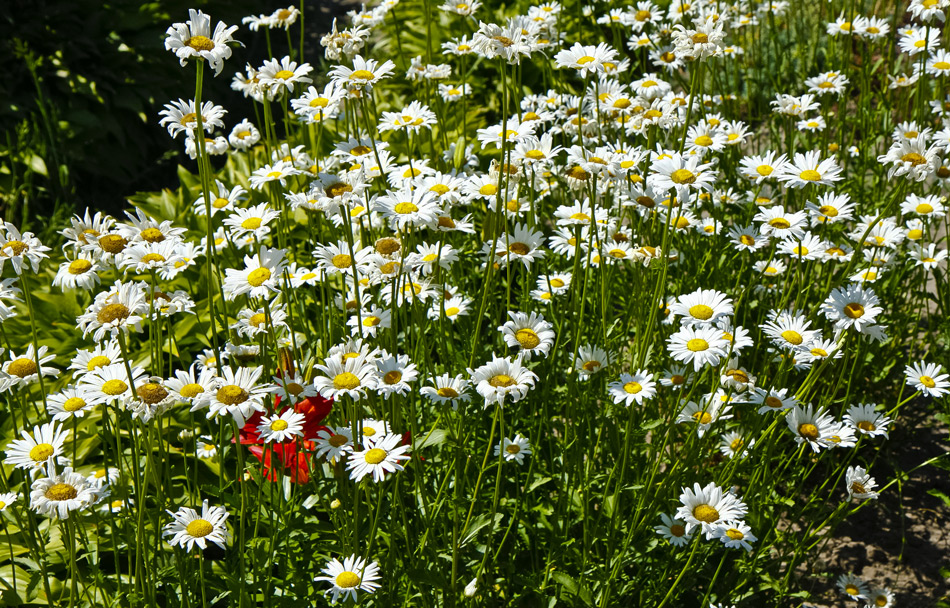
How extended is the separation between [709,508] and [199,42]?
1.49 metres

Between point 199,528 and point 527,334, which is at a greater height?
point 527,334

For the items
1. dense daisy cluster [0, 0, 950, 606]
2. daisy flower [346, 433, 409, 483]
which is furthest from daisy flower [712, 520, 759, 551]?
daisy flower [346, 433, 409, 483]

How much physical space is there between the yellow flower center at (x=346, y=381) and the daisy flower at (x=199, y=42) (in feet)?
2.07

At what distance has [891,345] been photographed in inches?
120

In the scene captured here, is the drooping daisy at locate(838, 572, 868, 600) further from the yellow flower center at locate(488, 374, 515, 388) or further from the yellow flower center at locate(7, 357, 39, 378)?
the yellow flower center at locate(7, 357, 39, 378)

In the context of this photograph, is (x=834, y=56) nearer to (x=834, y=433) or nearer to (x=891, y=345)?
(x=891, y=345)

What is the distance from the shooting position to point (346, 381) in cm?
165

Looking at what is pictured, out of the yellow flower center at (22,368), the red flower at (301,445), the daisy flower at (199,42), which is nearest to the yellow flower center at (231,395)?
the red flower at (301,445)

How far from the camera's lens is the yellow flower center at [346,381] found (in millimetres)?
1646

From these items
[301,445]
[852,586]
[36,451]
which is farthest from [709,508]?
[36,451]

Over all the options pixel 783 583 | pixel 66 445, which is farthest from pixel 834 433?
pixel 66 445

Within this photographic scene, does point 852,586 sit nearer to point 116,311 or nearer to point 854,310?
point 854,310

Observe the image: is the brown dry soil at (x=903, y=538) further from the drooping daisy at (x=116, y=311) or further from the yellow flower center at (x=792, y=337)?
the drooping daisy at (x=116, y=311)

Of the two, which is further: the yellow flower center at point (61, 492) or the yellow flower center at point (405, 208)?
the yellow flower center at point (405, 208)
